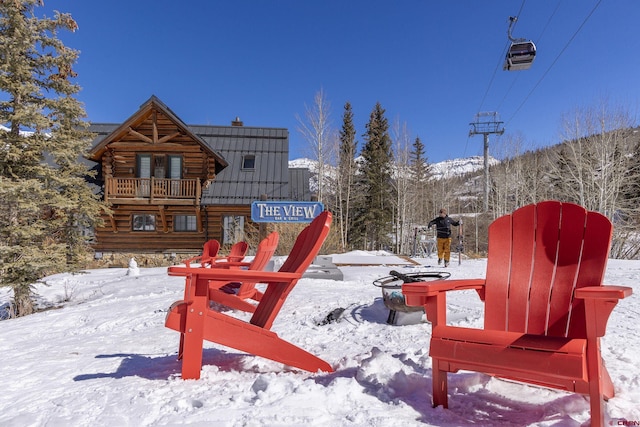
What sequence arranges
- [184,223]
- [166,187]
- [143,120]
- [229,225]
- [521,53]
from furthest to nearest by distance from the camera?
[184,223]
[229,225]
[143,120]
[166,187]
[521,53]

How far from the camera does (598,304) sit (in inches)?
61.4

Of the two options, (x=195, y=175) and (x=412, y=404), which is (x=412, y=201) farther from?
(x=412, y=404)

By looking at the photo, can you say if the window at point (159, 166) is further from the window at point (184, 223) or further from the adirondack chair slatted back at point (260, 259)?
the adirondack chair slatted back at point (260, 259)

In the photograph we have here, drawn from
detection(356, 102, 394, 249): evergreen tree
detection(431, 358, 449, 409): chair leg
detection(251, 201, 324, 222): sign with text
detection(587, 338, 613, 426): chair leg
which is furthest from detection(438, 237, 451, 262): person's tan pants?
detection(356, 102, 394, 249): evergreen tree

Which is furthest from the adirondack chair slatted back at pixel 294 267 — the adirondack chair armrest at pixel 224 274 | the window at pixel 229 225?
the window at pixel 229 225

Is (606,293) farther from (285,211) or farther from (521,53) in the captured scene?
(521,53)

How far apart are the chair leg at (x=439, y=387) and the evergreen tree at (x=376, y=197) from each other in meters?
28.1

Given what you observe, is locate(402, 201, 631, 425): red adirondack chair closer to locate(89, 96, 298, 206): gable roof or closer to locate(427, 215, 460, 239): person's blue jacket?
locate(427, 215, 460, 239): person's blue jacket

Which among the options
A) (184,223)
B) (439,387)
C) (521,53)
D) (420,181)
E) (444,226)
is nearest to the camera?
(439,387)

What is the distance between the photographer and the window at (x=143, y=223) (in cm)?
1788

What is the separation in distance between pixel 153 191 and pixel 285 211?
11.0 m

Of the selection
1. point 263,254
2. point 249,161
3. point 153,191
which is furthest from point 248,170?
point 263,254

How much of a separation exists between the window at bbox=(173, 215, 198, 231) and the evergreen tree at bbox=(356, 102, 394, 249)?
14936 mm

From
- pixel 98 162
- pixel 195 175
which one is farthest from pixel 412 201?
pixel 98 162
